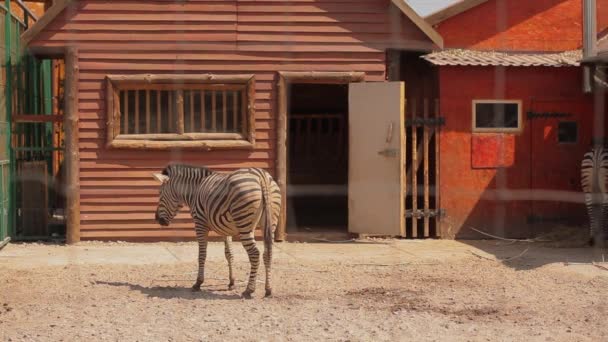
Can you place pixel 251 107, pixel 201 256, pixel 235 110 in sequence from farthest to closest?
pixel 235 110, pixel 251 107, pixel 201 256

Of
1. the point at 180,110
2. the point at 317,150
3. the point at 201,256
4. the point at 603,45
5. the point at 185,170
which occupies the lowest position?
the point at 201,256

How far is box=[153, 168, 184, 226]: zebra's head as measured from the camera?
845 cm

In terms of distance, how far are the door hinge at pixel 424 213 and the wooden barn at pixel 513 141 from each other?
3.2 inches

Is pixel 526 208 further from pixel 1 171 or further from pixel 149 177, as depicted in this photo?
pixel 1 171

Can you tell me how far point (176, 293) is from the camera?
26.4 ft

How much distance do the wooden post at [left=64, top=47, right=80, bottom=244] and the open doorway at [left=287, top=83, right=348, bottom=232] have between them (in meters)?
5.06

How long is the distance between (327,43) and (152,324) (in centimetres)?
630

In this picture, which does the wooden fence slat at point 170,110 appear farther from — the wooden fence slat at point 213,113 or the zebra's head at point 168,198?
the zebra's head at point 168,198

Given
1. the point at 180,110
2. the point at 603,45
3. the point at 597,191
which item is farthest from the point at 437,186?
the point at 180,110

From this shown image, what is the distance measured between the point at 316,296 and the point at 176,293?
1.28 m

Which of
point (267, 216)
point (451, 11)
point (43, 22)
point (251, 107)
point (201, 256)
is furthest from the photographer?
point (451, 11)

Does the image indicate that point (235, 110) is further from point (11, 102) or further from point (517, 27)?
point (517, 27)

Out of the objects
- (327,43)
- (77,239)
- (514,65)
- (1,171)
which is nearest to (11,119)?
(1,171)

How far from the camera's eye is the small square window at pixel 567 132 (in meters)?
12.5
